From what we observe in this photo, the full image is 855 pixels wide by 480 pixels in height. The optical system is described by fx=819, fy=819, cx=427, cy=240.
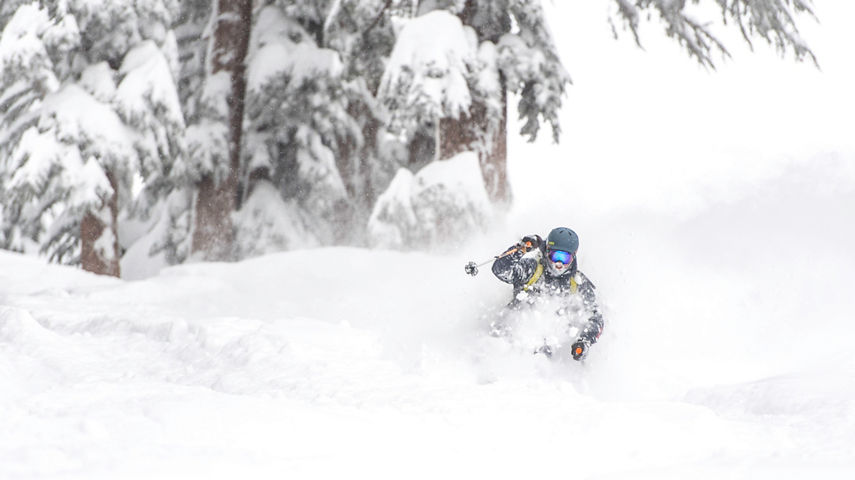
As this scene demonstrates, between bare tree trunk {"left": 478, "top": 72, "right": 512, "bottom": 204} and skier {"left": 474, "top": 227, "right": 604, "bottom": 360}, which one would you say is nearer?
skier {"left": 474, "top": 227, "right": 604, "bottom": 360}

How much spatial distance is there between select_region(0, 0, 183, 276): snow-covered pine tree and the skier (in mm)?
6457

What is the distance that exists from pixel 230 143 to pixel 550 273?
819 centimetres

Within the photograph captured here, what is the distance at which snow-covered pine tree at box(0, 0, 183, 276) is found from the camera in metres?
10.6

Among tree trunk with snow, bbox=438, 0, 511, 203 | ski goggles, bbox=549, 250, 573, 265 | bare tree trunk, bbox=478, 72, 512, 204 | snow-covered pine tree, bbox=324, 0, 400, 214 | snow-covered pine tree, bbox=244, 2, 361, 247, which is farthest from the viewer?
snow-covered pine tree, bbox=244, 2, 361, 247

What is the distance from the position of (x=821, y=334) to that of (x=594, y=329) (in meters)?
2.51

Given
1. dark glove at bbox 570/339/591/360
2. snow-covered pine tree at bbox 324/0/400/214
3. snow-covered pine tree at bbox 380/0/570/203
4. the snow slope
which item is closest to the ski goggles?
dark glove at bbox 570/339/591/360

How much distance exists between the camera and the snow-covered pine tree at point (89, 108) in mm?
10602

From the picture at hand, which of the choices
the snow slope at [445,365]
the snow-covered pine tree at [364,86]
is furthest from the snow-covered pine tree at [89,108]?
the snow-covered pine tree at [364,86]

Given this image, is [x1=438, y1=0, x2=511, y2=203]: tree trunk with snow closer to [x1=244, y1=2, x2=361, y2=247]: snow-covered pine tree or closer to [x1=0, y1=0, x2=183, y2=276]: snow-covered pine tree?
[x1=244, y1=2, x2=361, y2=247]: snow-covered pine tree

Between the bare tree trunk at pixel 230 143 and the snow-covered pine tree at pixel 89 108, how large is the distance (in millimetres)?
1623

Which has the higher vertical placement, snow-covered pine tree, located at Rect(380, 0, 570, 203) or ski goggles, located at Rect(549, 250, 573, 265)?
snow-covered pine tree, located at Rect(380, 0, 570, 203)

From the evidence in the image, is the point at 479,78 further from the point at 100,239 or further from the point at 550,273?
the point at 100,239

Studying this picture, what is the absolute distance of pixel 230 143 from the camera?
13.3m

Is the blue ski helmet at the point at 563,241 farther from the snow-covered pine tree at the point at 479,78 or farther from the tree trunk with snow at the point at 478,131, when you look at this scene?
the tree trunk with snow at the point at 478,131
